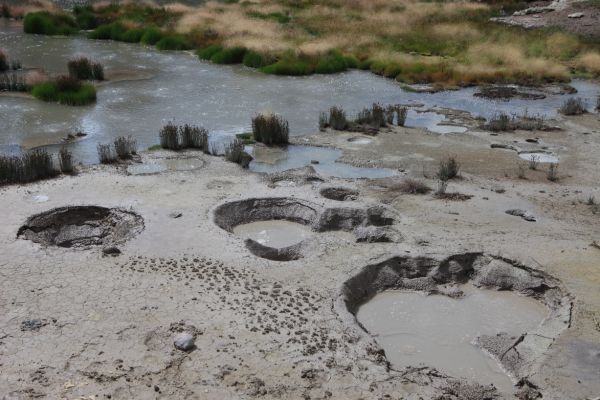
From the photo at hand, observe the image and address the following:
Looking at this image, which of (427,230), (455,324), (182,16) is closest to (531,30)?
(182,16)

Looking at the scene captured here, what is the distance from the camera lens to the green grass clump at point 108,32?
36344mm

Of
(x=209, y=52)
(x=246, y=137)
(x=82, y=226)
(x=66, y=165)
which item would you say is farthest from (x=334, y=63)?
(x=82, y=226)

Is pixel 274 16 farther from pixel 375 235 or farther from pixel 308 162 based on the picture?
pixel 375 235

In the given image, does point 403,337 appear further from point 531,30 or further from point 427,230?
point 531,30

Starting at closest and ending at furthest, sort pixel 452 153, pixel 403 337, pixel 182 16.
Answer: pixel 403 337 < pixel 452 153 < pixel 182 16

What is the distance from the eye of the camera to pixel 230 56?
1187 inches

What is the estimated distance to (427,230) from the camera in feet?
37.2

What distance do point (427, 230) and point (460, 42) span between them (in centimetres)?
2577

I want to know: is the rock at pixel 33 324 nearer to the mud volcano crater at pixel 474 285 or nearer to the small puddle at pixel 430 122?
the mud volcano crater at pixel 474 285

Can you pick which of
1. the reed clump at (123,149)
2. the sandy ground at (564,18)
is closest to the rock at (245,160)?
the reed clump at (123,149)

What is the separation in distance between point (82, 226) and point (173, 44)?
79.4ft

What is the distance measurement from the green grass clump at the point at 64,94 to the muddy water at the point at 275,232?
12.0m

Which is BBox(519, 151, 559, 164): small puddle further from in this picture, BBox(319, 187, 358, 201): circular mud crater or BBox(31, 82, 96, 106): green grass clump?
BBox(31, 82, 96, 106): green grass clump

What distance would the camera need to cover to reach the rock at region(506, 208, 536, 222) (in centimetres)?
1221
